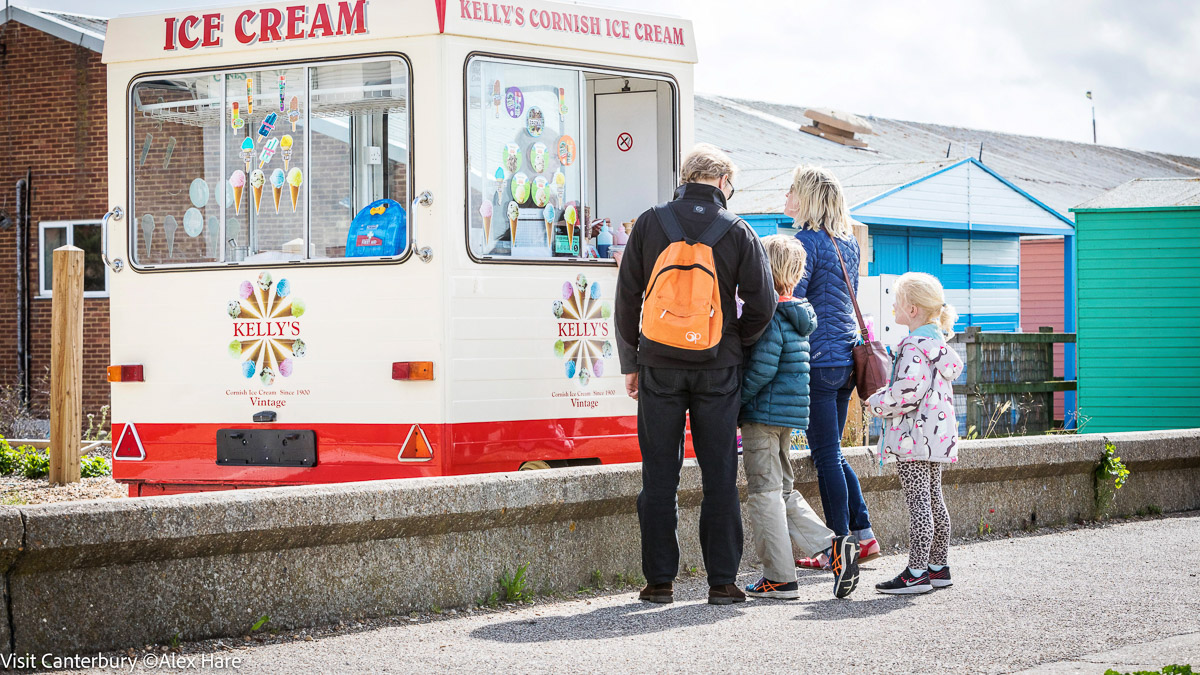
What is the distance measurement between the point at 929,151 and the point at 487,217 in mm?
22970

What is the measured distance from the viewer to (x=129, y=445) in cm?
740

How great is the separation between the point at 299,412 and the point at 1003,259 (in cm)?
1404

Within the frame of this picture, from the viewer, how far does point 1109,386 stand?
13.2 meters

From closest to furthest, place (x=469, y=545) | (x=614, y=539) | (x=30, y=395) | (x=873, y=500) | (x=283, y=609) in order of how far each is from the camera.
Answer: (x=283, y=609) < (x=469, y=545) < (x=614, y=539) < (x=873, y=500) < (x=30, y=395)

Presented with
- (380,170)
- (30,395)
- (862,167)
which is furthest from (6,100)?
(380,170)

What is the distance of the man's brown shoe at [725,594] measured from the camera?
5891 mm

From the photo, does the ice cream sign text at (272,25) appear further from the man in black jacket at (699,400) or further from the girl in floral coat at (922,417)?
the girl in floral coat at (922,417)

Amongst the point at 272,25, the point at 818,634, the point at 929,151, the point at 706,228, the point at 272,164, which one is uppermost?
the point at 929,151

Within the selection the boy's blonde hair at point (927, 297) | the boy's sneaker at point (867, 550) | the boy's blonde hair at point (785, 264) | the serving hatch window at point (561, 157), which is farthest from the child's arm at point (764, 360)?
the serving hatch window at point (561, 157)

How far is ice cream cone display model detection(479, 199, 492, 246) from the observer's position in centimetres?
702

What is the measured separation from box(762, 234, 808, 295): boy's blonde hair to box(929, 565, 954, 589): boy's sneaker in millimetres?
1469

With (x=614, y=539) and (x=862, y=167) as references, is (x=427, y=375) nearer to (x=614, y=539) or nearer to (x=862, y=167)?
(x=614, y=539)

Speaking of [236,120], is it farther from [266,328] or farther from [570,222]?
[570,222]

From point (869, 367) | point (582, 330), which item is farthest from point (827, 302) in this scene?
point (582, 330)
